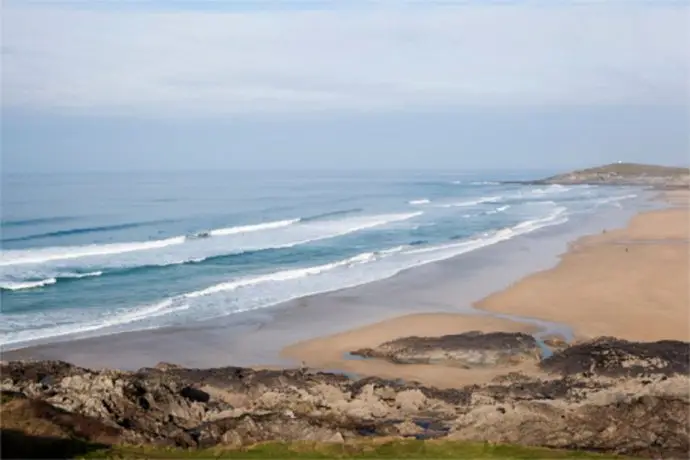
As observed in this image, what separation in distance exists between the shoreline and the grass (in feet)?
27.3

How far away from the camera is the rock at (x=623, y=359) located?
60.1ft

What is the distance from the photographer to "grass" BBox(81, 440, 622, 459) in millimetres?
12219

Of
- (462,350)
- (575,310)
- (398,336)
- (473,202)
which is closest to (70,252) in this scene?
(398,336)

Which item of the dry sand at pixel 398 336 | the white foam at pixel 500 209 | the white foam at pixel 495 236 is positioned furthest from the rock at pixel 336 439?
the white foam at pixel 500 209

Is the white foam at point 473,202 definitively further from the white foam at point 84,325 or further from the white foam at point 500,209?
the white foam at point 84,325

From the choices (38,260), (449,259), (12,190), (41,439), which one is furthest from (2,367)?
(12,190)

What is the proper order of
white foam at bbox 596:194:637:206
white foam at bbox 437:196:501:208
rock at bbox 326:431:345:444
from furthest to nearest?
white foam at bbox 437:196:501:208 → white foam at bbox 596:194:637:206 → rock at bbox 326:431:345:444

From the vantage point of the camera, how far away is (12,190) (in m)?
94.7

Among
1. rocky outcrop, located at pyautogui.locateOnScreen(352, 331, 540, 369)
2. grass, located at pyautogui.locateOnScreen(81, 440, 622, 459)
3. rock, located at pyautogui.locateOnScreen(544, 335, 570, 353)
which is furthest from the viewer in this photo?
rock, located at pyautogui.locateOnScreen(544, 335, 570, 353)

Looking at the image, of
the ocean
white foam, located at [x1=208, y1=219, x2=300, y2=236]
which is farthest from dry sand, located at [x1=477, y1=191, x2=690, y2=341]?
white foam, located at [x1=208, y1=219, x2=300, y2=236]

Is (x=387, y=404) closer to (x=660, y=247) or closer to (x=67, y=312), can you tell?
(x=67, y=312)

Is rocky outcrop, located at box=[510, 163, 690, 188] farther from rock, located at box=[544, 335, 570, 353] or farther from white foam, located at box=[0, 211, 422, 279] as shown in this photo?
rock, located at box=[544, 335, 570, 353]

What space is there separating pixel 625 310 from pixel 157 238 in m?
31.3

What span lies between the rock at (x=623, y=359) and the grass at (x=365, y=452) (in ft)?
20.8
